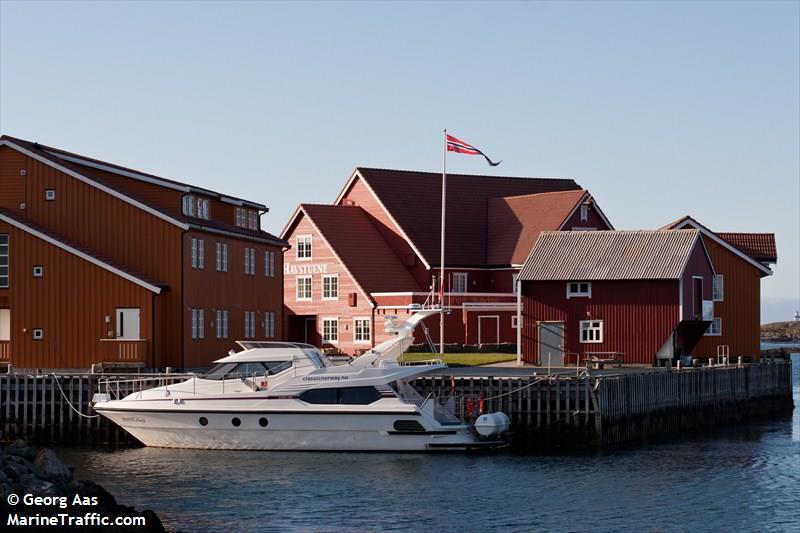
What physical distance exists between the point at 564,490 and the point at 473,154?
82.6ft

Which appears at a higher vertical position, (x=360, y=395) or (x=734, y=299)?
(x=734, y=299)

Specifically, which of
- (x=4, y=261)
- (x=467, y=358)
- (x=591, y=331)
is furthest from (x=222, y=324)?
(x=591, y=331)

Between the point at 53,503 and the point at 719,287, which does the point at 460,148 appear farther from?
the point at 53,503

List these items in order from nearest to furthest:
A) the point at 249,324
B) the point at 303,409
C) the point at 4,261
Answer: the point at 303,409
the point at 4,261
the point at 249,324

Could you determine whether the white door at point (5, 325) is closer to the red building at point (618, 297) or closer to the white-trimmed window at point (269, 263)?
the white-trimmed window at point (269, 263)

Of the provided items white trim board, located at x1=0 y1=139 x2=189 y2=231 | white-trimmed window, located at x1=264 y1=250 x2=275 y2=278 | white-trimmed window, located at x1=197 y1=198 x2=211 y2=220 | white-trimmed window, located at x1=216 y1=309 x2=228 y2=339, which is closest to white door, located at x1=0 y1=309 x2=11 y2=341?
white trim board, located at x1=0 y1=139 x2=189 y2=231

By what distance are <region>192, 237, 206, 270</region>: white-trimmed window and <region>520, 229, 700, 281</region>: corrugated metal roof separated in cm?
1362

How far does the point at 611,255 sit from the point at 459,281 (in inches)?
636

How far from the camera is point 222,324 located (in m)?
49.8

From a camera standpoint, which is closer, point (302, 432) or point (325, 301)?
point (302, 432)

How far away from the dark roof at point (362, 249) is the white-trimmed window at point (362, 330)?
1.57 metres

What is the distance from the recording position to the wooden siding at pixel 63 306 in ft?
149

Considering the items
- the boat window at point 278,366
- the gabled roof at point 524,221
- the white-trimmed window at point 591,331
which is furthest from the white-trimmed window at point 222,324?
the gabled roof at point 524,221

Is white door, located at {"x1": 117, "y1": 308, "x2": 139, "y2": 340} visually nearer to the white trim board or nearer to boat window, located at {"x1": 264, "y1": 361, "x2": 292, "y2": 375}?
the white trim board
